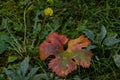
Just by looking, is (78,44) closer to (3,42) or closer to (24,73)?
(24,73)

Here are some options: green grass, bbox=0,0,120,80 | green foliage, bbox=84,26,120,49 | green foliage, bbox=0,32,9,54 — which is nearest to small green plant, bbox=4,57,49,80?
green grass, bbox=0,0,120,80

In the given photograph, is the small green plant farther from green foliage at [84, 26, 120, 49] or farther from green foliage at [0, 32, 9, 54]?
green foliage at [84, 26, 120, 49]

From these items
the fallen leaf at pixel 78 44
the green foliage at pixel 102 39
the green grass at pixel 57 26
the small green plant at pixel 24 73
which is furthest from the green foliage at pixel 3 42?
the green foliage at pixel 102 39

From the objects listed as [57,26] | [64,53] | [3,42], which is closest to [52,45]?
[64,53]

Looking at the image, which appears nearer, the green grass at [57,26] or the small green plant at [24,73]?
the small green plant at [24,73]

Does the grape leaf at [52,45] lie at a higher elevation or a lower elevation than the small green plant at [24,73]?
higher

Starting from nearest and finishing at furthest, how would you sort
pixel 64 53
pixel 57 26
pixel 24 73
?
pixel 24 73 < pixel 64 53 < pixel 57 26

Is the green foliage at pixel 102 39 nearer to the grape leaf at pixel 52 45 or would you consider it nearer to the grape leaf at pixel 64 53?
the grape leaf at pixel 64 53
